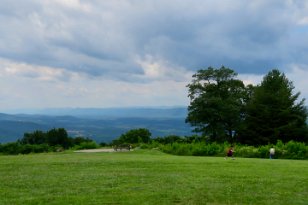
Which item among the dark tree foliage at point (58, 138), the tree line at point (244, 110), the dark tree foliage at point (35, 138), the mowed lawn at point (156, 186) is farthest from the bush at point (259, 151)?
the dark tree foliage at point (35, 138)

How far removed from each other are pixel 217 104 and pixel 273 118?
25.2 ft

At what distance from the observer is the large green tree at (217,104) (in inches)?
2280

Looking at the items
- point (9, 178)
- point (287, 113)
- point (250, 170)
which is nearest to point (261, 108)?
point (287, 113)

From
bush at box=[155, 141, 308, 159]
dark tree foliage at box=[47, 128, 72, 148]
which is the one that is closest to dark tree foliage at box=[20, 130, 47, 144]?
dark tree foliage at box=[47, 128, 72, 148]

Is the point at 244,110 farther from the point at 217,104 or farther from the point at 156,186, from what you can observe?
the point at 156,186

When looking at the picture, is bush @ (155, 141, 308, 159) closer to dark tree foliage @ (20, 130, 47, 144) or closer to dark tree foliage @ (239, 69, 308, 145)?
dark tree foliage @ (239, 69, 308, 145)

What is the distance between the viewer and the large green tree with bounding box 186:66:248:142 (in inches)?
2280

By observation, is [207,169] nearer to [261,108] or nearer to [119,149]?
[119,149]

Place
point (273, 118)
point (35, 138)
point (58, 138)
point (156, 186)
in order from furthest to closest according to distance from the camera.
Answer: point (35, 138), point (58, 138), point (273, 118), point (156, 186)

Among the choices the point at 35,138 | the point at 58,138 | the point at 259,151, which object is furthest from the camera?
the point at 35,138

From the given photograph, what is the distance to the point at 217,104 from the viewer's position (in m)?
57.9

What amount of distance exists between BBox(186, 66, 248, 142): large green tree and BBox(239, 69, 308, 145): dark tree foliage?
2.07 meters

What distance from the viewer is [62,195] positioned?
1071cm

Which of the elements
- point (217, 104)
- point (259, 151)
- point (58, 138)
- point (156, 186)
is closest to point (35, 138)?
point (58, 138)
